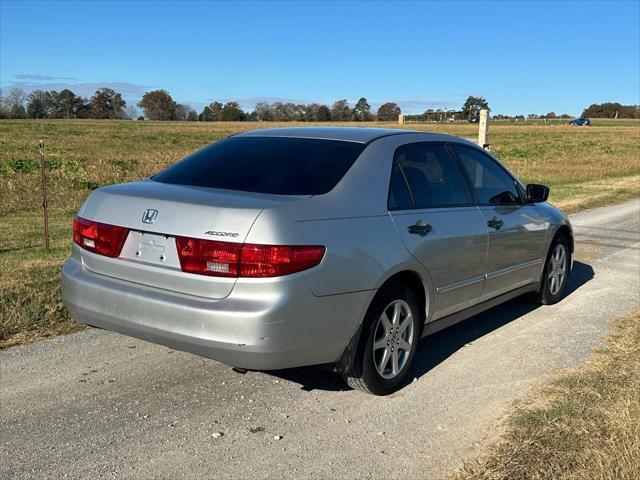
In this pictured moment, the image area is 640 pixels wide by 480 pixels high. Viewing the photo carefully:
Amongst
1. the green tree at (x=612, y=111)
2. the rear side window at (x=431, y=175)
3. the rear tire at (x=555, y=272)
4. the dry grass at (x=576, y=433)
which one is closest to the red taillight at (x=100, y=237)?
the rear side window at (x=431, y=175)

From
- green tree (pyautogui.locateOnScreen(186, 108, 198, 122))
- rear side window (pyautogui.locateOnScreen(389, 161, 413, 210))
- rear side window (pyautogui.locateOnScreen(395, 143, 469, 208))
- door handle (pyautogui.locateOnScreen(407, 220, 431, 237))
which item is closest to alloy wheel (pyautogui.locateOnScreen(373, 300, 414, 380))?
door handle (pyautogui.locateOnScreen(407, 220, 431, 237))

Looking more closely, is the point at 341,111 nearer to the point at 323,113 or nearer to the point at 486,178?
the point at 323,113

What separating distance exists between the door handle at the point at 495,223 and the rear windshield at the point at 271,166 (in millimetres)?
1329

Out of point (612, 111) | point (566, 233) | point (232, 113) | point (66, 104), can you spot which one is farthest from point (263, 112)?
point (566, 233)

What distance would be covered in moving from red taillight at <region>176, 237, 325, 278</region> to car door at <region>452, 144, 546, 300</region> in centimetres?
201

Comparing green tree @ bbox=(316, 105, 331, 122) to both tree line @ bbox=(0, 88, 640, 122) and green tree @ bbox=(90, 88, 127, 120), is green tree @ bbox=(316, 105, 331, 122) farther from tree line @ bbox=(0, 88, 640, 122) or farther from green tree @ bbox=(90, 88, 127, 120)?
green tree @ bbox=(90, 88, 127, 120)

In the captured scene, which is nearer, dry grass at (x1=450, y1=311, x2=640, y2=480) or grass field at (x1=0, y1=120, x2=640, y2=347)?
dry grass at (x1=450, y1=311, x2=640, y2=480)

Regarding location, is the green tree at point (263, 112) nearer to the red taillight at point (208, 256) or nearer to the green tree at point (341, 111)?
the green tree at point (341, 111)

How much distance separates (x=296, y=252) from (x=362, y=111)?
137m

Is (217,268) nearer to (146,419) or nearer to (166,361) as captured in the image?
(146,419)

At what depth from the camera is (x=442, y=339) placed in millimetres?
5059

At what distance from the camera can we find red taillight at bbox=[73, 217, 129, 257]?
141 inches

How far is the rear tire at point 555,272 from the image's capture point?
5906 millimetres

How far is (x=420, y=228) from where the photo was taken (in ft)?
13.2
